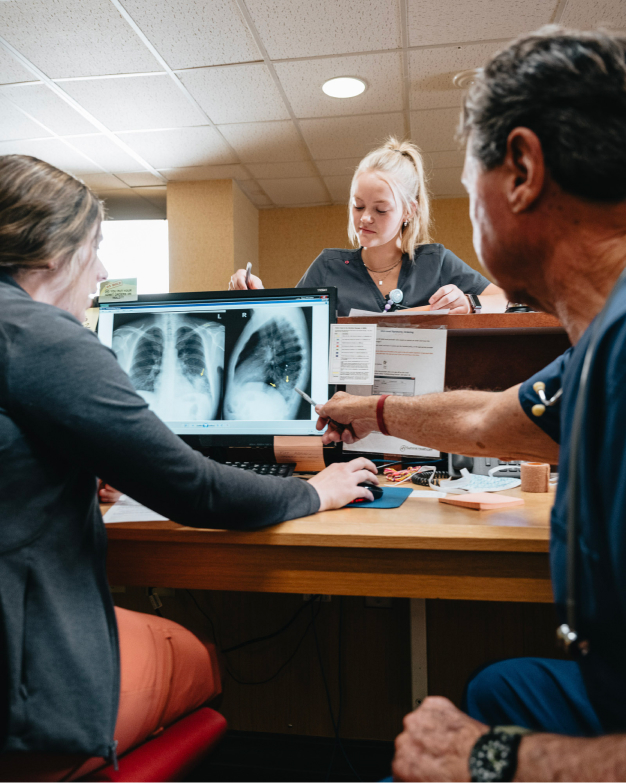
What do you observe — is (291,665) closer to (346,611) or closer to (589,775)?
(346,611)

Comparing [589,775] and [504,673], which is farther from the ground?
[589,775]

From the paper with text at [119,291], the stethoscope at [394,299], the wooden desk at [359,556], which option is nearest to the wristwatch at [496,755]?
the wooden desk at [359,556]

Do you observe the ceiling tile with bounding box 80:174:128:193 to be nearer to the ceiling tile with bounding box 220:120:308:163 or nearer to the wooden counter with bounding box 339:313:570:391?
the ceiling tile with bounding box 220:120:308:163

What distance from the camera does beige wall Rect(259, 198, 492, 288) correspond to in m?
5.26

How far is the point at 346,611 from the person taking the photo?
1.47m

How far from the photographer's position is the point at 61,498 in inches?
26.9

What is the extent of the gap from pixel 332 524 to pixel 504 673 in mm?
314

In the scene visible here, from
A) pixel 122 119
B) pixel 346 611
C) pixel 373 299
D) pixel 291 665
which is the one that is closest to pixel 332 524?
pixel 346 611

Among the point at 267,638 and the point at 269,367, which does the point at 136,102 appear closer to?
the point at 269,367

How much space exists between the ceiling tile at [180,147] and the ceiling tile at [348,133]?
70 cm

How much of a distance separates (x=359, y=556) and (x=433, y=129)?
3913 millimetres

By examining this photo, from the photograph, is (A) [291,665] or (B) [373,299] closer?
(A) [291,665]

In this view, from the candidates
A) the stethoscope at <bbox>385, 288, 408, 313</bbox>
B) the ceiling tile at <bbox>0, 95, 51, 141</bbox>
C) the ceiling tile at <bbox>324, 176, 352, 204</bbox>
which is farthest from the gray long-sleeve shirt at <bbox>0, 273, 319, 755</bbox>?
the ceiling tile at <bbox>324, 176, 352, 204</bbox>

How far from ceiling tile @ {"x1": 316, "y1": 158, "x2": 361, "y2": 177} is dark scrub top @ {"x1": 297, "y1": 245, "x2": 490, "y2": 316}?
2.73 meters
